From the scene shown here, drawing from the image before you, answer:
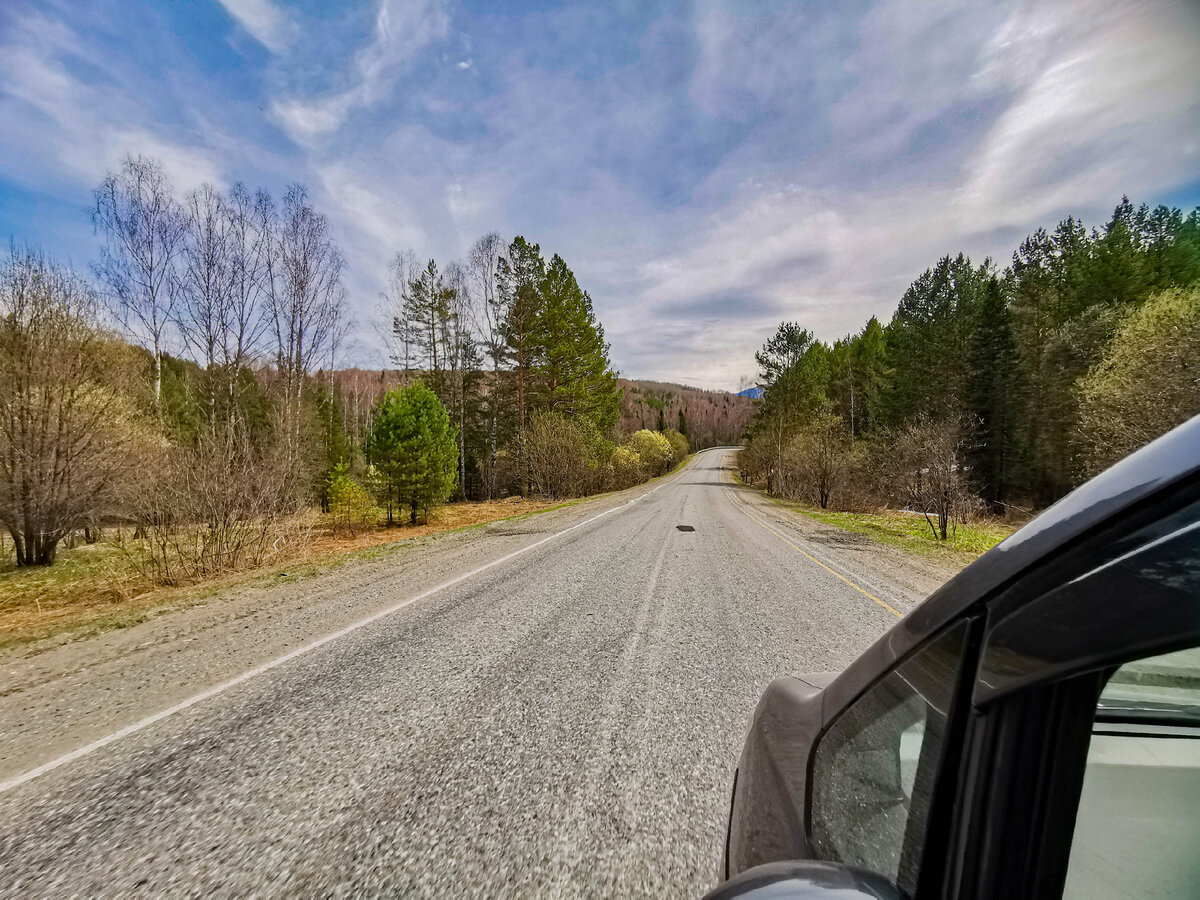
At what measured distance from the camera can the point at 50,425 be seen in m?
10.8

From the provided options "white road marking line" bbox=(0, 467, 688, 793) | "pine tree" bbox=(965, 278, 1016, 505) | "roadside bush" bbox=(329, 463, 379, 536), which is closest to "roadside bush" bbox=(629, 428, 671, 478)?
"pine tree" bbox=(965, 278, 1016, 505)

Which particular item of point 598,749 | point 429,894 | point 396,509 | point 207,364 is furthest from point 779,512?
point 207,364

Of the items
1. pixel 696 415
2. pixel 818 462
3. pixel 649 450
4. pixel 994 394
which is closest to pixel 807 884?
pixel 818 462

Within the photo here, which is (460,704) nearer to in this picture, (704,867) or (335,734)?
(335,734)

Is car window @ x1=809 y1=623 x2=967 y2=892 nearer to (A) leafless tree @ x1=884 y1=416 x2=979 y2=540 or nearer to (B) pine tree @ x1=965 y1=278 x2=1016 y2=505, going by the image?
(A) leafless tree @ x1=884 y1=416 x2=979 y2=540

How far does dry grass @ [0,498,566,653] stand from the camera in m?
5.27

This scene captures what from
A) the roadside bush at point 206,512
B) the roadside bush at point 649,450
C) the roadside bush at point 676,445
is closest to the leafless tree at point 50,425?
the roadside bush at point 206,512

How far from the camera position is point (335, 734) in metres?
2.91

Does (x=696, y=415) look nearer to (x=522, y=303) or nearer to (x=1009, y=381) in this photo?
(x=1009, y=381)

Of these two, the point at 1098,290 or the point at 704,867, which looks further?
the point at 1098,290

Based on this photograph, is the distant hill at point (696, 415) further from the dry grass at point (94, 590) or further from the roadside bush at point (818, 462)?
the dry grass at point (94, 590)

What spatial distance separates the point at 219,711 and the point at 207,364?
17.9 metres

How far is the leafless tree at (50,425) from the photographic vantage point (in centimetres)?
1043

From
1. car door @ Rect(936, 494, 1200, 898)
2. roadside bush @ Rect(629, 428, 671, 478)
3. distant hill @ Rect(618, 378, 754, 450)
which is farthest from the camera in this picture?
distant hill @ Rect(618, 378, 754, 450)
